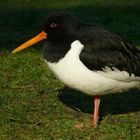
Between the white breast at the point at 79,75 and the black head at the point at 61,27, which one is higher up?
the black head at the point at 61,27

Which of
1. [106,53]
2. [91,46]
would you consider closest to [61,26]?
[91,46]

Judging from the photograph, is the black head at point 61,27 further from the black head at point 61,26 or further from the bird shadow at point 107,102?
the bird shadow at point 107,102

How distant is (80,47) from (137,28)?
240 inches

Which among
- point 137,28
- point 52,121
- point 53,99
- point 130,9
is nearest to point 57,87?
point 53,99

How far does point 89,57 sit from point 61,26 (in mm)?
677

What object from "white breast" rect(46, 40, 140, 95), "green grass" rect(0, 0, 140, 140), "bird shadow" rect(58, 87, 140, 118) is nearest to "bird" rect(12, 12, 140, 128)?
"white breast" rect(46, 40, 140, 95)

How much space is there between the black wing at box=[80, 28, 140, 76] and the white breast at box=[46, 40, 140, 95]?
0.23 feet

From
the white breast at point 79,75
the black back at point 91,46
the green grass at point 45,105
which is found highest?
the black back at point 91,46

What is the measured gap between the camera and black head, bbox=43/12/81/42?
656 centimetres

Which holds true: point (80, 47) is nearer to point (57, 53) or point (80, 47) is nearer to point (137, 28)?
point (57, 53)

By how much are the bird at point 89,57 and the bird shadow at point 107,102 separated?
78 centimetres

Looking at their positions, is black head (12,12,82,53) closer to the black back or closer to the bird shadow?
the black back

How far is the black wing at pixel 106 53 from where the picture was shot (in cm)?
628

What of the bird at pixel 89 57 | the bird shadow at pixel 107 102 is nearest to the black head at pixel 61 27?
the bird at pixel 89 57
